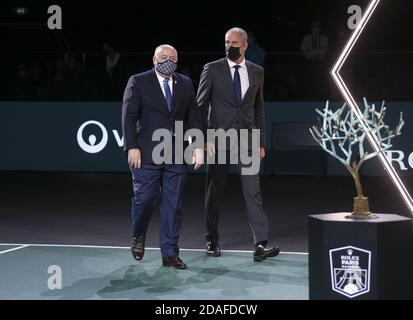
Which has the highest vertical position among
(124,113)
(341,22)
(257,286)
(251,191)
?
(341,22)

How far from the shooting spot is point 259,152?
801cm

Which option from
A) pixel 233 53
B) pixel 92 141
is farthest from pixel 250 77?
pixel 92 141

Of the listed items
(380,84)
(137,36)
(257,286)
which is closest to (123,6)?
(137,36)

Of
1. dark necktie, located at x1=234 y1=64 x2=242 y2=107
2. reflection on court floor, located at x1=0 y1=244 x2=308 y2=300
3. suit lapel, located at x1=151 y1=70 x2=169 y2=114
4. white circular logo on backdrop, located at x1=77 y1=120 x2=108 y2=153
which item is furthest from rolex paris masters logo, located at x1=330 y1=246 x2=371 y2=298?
white circular logo on backdrop, located at x1=77 y1=120 x2=108 y2=153

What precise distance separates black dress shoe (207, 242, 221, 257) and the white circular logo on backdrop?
23.6 ft

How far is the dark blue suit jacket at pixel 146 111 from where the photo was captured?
748cm

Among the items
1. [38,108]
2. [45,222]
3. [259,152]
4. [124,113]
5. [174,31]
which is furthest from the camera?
[174,31]

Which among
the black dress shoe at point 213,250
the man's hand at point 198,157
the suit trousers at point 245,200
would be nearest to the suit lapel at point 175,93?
the man's hand at point 198,157

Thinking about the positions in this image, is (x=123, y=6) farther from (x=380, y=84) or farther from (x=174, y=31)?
(x=380, y=84)

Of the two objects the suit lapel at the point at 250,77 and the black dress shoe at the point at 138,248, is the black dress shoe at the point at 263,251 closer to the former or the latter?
the black dress shoe at the point at 138,248

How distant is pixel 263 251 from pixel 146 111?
5.37ft

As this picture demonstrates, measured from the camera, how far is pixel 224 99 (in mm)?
8023

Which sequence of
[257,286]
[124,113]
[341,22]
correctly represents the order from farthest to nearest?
[341,22], [124,113], [257,286]

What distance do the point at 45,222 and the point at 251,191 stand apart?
330 centimetres
